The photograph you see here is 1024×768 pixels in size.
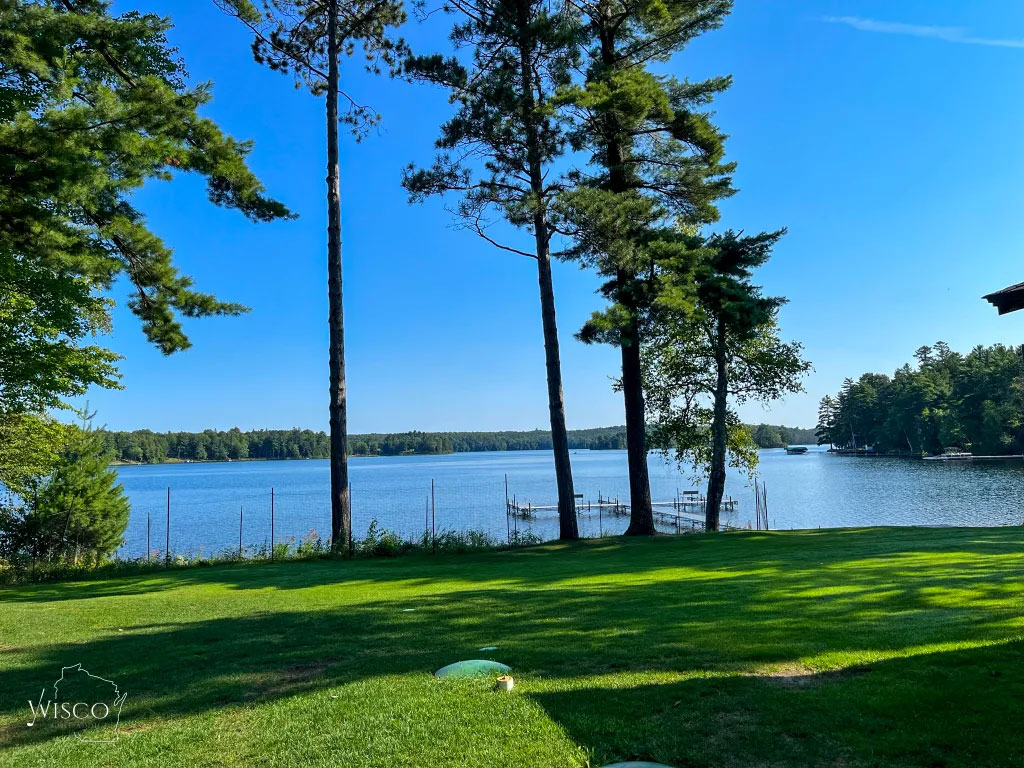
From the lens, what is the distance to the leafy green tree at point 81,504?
22702mm

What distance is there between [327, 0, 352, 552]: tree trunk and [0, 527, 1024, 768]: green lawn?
252 inches

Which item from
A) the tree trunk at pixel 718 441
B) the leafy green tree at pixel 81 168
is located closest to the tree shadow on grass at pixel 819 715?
the leafy green tree at pixel 81 168

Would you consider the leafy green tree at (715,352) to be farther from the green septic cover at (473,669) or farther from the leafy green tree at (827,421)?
the leafy green tree at (827,421)

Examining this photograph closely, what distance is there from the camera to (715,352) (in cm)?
2222

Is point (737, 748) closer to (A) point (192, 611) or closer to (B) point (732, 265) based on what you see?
(A) point (192, 611)

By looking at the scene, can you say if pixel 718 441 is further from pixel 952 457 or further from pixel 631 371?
pixel 952 457

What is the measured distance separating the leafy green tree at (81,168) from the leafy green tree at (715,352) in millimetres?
12206

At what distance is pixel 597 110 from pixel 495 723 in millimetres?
14936

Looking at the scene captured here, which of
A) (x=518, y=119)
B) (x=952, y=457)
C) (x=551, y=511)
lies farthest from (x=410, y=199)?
(x=952, y=457)

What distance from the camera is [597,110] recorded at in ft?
51.0

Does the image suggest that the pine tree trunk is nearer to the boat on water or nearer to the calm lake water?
the calm lake water
